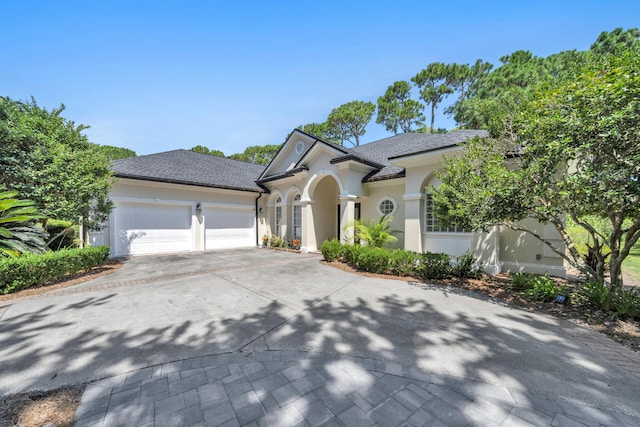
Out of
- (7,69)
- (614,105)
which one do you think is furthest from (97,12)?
(614,105)

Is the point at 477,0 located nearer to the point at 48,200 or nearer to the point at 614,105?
the point at 614,105

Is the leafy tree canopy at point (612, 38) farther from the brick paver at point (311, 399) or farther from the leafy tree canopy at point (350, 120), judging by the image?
the brick paver at point (311, 399)

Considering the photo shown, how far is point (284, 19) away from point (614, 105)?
8.52m

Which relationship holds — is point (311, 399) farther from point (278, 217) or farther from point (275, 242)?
point (278, 217)

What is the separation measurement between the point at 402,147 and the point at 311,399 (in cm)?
1207

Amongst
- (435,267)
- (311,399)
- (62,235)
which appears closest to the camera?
(311,399)

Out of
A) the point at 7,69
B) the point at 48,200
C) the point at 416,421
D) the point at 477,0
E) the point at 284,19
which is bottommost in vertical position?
the point at 416,421

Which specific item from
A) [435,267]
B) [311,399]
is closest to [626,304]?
[435,267]

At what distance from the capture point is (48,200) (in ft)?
24.6

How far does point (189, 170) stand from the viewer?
14.2 m

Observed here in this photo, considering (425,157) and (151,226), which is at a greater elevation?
(425,157)

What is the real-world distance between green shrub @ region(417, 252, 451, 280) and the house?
1.67 m

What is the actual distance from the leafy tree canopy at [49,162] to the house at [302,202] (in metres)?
2.29

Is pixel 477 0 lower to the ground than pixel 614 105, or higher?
higher
